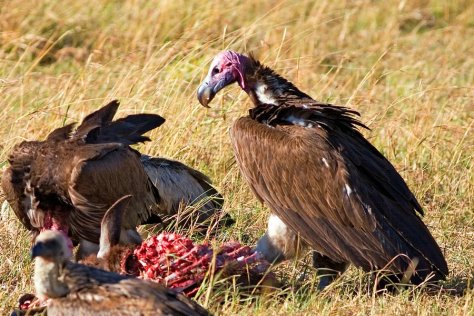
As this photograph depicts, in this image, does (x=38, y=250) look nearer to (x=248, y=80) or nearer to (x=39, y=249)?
(x=39, y=249)

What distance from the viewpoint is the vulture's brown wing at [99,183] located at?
236 inches

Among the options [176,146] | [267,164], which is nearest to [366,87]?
[176,146]

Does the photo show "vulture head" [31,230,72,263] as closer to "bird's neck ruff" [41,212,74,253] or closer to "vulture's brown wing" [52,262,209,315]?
"vulture's brown wing" [52,262,209,315]

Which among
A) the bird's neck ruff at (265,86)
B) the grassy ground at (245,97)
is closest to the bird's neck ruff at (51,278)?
the grassy ground at (245,97)

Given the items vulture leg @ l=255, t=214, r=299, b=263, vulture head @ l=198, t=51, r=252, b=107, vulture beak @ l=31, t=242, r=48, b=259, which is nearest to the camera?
vulture beak @ l=31, t=242, r=48, b=259

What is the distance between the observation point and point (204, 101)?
675cm

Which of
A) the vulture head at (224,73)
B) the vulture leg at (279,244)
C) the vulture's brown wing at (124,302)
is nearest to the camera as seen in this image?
the vulture's brown wing at (124,302)

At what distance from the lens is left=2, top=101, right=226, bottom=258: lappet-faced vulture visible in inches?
238

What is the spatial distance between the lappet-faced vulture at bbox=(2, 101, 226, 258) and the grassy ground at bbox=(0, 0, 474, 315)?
29 cm

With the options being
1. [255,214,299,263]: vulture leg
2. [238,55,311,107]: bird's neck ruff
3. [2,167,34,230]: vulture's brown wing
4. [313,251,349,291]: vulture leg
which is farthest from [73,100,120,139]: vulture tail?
[313,251,349,291]: vulture leg

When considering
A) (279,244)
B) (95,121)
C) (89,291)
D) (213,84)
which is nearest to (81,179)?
(95,121)

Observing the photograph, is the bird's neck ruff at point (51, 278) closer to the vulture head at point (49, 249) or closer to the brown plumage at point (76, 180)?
the vulture head at point (49, 249)

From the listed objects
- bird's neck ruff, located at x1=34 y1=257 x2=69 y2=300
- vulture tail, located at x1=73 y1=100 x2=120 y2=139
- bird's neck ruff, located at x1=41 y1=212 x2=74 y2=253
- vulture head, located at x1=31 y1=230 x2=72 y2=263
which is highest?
vulture head, located at x1=31 y1=230 x2=72 y2=263

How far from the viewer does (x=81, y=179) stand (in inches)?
235
